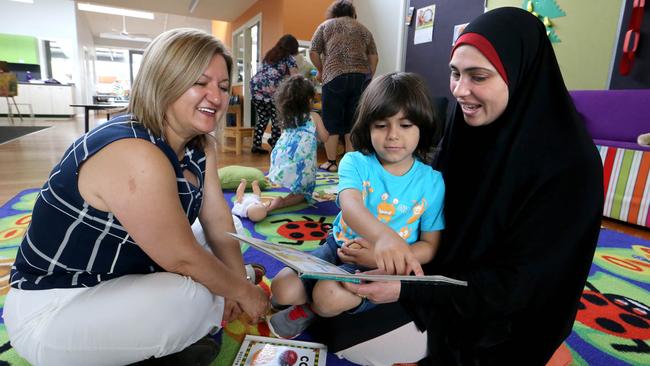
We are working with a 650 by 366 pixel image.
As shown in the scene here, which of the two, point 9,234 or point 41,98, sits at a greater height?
point 41,98

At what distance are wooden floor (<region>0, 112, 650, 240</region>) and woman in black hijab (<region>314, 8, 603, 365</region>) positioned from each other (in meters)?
1.87

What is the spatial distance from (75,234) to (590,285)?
5.70 feet

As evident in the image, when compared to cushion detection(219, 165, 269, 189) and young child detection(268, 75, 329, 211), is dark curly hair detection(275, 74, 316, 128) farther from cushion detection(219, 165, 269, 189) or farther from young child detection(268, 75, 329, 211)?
cushion detection(219, 165, 269, 189)

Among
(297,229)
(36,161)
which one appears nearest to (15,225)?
(297,229)

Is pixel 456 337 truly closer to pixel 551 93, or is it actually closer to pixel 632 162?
pixel 551 93

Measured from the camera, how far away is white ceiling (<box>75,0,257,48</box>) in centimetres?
675

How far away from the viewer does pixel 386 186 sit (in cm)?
103

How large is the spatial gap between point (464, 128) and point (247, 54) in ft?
22.0

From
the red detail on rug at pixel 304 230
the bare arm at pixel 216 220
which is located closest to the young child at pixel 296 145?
the red detail on rug at pixel 304 230

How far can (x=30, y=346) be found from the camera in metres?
0.75

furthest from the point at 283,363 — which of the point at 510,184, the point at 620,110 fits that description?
the point at 620,110

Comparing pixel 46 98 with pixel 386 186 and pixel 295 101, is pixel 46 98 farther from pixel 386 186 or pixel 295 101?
pixel 386 186

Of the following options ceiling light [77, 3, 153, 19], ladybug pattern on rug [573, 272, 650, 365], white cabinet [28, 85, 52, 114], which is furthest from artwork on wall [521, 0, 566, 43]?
white cabinet [28, 85, 52, 114]

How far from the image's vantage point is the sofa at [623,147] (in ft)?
7.06
